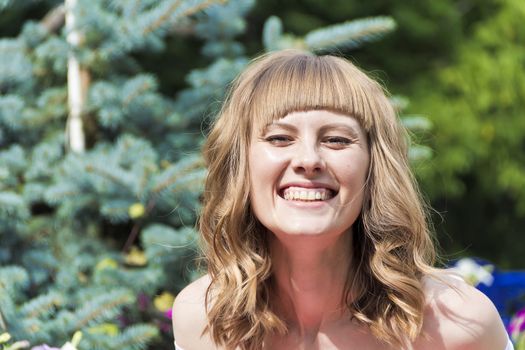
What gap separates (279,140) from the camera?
6.98ft

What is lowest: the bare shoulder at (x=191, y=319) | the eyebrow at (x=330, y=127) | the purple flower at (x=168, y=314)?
the purple flower at (x=168, y=314)

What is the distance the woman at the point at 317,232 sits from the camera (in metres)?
2.10

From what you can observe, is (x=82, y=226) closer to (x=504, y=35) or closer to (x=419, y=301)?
(x=419, y=301)

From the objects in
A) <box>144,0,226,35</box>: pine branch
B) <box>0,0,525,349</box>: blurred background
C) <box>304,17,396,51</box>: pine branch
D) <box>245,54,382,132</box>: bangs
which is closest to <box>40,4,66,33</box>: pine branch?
<box>0,0,525,349</box>: blurred background

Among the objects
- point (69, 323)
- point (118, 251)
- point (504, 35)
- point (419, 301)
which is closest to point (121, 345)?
point (69, 323)

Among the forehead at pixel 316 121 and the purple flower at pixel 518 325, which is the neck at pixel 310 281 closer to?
the forehead at pixel 316 121

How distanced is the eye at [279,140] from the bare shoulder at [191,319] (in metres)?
0.56

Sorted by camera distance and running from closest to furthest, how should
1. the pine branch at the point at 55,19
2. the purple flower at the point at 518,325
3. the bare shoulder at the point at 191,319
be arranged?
the bare shoulder at the point at 191,319, the purple flower at the point at 518,325, the pine branch at the point at 55,19

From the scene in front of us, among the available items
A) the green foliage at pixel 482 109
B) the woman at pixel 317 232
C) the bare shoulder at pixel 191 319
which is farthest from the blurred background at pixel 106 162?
the green foliage at pixel 482 109

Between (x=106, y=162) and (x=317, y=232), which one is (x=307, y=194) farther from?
(x=106, y=162)

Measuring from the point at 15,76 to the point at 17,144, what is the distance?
258mm

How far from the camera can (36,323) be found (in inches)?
105

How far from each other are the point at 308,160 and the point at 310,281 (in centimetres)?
41

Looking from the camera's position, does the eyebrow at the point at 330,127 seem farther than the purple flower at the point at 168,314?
No
